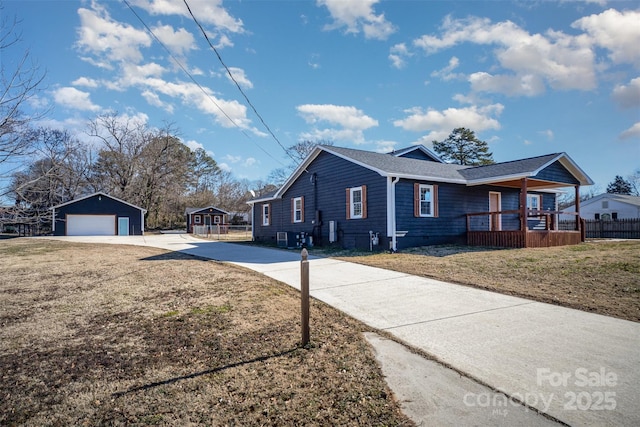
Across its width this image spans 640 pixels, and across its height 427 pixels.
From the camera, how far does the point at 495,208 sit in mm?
16656

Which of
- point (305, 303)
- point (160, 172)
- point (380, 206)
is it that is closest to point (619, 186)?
point (380, 206)

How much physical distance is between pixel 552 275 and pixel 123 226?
3386 cm

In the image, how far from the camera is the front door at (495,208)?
16.2 meters

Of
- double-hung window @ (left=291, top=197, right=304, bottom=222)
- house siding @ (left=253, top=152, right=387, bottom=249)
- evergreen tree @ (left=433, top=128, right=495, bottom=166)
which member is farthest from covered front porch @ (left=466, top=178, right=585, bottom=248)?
evergreen tree @ (left=433, top=128, right=495, bottom=166)

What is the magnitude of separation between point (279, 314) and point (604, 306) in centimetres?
485

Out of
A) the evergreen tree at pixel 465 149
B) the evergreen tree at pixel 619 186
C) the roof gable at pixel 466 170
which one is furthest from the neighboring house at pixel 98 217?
the evergreen tree at pixel 619 186

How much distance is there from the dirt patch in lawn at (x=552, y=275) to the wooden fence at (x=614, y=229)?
637 inches

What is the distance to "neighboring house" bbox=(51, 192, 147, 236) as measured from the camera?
29.5 m

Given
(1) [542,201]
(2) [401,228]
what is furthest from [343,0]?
(1) [542,201]

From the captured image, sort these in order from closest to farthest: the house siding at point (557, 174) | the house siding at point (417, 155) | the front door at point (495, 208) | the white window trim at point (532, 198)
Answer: the house siding at point (557, 174), the front door at point (495, 208), the white window trim at point (532, 198), the house siding at point (417, 155)

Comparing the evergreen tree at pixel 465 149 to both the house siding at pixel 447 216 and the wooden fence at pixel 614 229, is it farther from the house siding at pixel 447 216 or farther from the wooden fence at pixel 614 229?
the house siding at pixel 447 216

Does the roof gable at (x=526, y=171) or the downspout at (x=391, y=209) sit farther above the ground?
the roof gable at (x=526, y=171)

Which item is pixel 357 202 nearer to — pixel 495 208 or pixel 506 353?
pixel 495 208

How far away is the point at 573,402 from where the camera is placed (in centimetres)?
265
